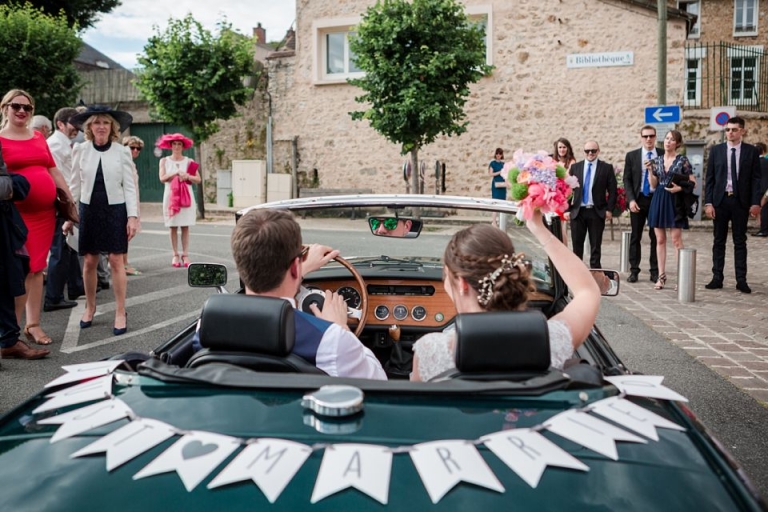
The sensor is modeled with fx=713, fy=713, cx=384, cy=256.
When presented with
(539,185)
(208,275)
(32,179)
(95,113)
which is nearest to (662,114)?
(95,113)

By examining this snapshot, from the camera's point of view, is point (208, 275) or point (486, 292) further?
point (208, 275)

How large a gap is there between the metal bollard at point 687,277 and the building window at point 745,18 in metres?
31.1

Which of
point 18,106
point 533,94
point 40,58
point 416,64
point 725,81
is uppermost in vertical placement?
point 725,81

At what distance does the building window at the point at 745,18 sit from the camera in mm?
34594

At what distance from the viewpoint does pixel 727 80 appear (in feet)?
77.5

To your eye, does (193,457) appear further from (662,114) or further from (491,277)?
(662,114)

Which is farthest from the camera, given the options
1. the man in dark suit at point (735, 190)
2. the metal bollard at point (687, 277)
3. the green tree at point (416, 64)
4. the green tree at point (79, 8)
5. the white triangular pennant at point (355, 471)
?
the green tree at point (79, 8)

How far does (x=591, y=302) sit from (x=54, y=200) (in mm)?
5222

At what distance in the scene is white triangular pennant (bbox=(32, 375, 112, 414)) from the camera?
1871mm

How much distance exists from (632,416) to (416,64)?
17.7m

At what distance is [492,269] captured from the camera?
2.22 meters

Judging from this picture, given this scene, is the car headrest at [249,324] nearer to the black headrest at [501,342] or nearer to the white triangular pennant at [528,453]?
the black headrest at [501,342]

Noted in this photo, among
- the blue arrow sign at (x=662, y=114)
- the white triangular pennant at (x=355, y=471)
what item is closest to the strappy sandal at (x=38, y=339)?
the white triangular pennant at (x=355, y=471)

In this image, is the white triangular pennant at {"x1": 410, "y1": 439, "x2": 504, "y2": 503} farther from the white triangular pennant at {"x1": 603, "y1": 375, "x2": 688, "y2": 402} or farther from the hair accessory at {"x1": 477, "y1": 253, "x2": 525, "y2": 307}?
the hair accessory at {"x1": 477, "y1": 253, "x2": 525, "y2": 307}
